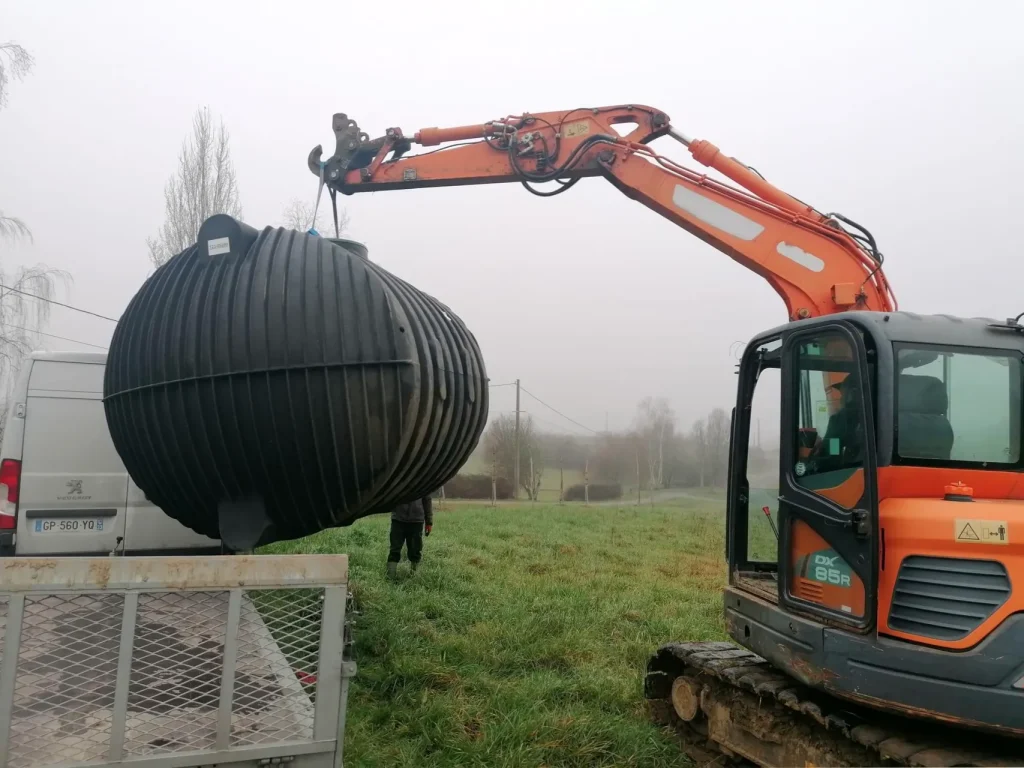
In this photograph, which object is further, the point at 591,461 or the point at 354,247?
the point at 591,461

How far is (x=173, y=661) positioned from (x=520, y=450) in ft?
88.5

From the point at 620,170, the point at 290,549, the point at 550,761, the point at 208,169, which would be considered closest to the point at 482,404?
the point at 550,761

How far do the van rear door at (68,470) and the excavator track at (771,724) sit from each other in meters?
3.48

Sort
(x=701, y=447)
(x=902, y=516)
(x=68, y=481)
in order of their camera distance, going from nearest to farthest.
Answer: (x=902, y=516)
(x=68, y=481)
(x=701, y=447)

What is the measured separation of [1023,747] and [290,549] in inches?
308

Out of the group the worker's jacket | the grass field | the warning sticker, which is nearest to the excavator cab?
the warning sticker

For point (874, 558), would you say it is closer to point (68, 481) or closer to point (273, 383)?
point (273, 383)

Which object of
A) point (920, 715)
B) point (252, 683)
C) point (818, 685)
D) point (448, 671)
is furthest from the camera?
point (448, 671)

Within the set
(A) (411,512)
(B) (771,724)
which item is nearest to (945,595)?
(B) (771,724)

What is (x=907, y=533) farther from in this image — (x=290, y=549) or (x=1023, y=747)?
(x=290, y=549)

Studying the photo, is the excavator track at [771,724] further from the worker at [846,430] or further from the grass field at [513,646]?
the worker at [846,430]

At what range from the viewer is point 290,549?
917cm

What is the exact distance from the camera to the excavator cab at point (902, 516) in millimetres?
2766

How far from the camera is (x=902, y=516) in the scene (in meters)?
2.96
